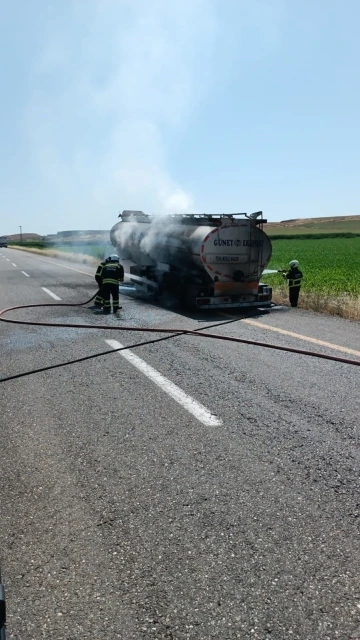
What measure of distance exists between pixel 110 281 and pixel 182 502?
9.68 meters

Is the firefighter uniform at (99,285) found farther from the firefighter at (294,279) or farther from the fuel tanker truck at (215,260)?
the firefighter at (294,279)

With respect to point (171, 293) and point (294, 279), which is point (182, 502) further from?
point (171, 293)

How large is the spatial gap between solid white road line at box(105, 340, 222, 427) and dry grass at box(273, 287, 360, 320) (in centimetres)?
563

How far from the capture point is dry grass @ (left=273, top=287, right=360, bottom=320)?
39.0ft

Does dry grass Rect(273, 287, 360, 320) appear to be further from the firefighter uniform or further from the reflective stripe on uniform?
the firefighter uniform

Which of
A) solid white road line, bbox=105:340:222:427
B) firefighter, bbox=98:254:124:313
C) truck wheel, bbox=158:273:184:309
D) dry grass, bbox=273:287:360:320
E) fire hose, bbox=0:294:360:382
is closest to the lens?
solid white road line, bbox=105:340:222:427

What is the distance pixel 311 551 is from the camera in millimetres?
3090

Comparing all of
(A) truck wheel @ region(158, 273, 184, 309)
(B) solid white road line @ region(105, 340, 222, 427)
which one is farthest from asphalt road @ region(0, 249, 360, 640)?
(A) truck wheel @ region(158, 273, 184, 309)

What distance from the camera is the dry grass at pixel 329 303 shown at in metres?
11.9

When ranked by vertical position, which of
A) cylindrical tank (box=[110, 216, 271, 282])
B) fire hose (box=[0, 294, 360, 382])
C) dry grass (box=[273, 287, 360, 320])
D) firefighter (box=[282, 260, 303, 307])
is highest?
cylindrical tank (box=[110, 216, 271, 282])

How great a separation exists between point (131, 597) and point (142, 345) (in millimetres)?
6308

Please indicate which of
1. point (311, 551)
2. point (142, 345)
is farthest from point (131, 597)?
point (142, 345)

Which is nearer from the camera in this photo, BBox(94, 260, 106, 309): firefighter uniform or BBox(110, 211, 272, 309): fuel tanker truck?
BBox(110, 211, 272, 309): fuel tanker truck

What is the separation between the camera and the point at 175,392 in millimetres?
6168
